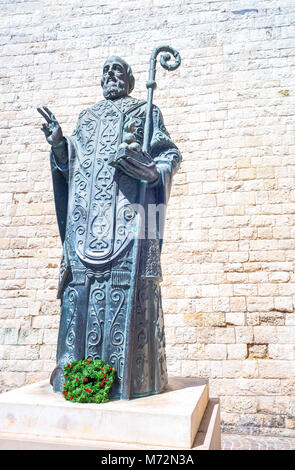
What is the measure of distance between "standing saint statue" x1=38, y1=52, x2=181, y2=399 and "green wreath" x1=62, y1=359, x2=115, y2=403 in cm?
7

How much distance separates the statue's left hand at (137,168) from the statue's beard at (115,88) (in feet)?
2.34

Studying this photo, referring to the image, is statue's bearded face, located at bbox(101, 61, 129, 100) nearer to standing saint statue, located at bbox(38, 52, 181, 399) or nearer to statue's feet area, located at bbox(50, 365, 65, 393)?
standing saint statue, located at bbox(38, 52, 181, 399)

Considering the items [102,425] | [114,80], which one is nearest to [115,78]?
[114,80]

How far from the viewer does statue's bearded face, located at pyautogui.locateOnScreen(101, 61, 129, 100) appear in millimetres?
2721

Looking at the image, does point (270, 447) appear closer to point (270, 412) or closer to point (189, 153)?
point (270, 412)

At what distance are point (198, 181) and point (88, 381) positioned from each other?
4.79 m

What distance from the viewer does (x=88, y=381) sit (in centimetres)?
202

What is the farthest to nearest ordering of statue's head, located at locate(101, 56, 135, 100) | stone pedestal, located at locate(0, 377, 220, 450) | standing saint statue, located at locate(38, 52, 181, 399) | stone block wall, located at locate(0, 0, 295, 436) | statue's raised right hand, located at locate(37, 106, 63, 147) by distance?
stone block wall, located at locate(0, 0, 295, 436), statue's head, located at locate(101, 56, 135, 100), statue's raised right hand, located at locate(37, 106, 63, 147), standing saint statue, located at locate(38, 52, 181, 399), stone pedestal, located at locate(0, 377, 220, 450)

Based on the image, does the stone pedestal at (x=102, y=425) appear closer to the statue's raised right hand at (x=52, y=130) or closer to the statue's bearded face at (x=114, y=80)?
the statue's raised right hand at (x=52, y=130)

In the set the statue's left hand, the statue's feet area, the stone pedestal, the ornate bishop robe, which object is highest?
the statue's left hand

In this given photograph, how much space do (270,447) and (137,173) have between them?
394cm

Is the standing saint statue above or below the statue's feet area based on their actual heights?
above

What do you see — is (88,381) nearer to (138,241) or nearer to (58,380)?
(58,380)

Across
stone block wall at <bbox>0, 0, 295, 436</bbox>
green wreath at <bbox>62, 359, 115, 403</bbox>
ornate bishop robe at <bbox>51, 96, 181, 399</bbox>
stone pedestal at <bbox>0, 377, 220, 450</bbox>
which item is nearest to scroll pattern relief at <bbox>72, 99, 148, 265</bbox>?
ornate bishop robe at <bbox>51, 96, 181, 399</bbox>
